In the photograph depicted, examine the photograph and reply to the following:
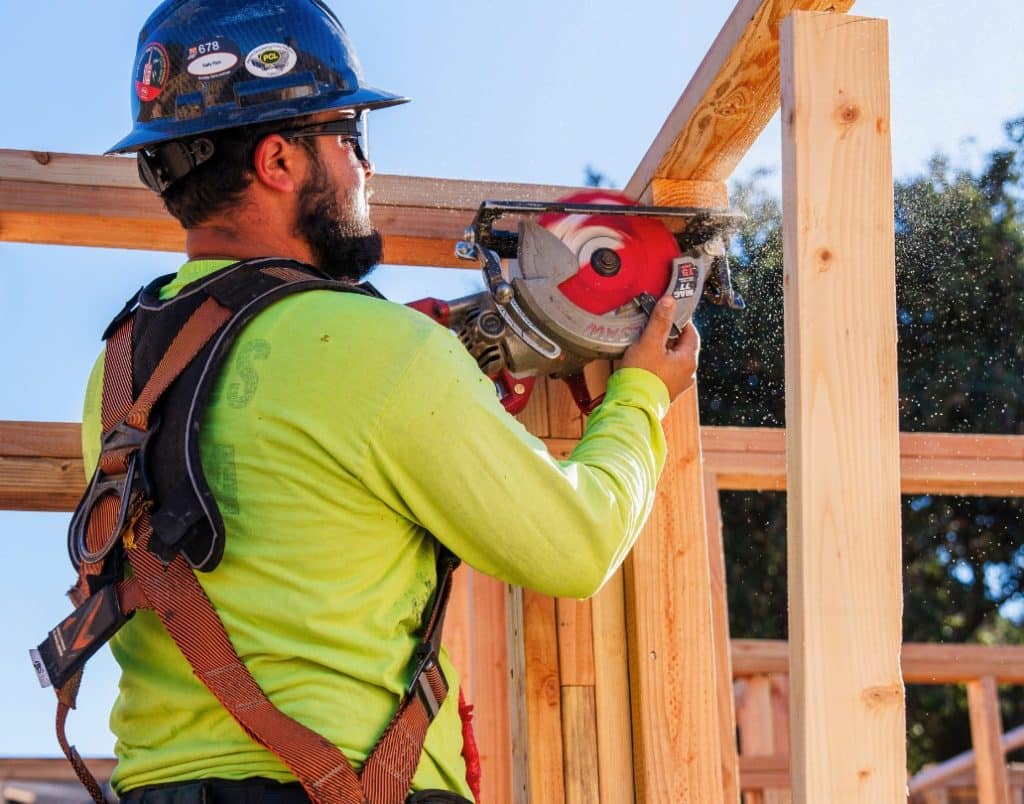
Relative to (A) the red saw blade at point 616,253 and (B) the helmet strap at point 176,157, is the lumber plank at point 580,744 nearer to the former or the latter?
(A) the red saw blade at point 616,253

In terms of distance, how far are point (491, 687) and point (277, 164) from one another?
1.97 metres

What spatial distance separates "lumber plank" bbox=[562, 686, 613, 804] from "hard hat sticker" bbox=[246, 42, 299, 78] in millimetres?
1404

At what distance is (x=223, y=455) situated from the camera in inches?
82.4

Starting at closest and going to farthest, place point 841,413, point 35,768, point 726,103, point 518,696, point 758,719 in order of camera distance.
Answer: point 841,413 → point 726,103 → point 518,696 → point 35,768 → point 758,719

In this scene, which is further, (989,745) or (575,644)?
(989,745)

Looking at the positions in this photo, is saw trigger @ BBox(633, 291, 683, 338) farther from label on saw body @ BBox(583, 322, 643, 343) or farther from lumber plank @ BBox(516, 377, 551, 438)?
lumber plank @ BBox(516, 377, 551, 438)

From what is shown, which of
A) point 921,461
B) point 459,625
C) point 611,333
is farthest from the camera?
point 921,461

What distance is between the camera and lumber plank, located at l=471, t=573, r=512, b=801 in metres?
4.01

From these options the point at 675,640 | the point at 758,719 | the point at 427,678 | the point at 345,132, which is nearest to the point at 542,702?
the point at 675,640

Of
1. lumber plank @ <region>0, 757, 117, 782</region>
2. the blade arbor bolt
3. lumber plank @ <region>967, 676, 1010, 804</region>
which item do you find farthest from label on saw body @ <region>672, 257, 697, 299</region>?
lumber plank @ <region>0, 757, 117, 782</region>

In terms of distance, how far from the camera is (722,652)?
189 inches

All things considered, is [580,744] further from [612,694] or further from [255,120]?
[255,120]

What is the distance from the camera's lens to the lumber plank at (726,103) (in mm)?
2686

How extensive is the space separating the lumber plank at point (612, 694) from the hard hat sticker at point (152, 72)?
1.36 metres
